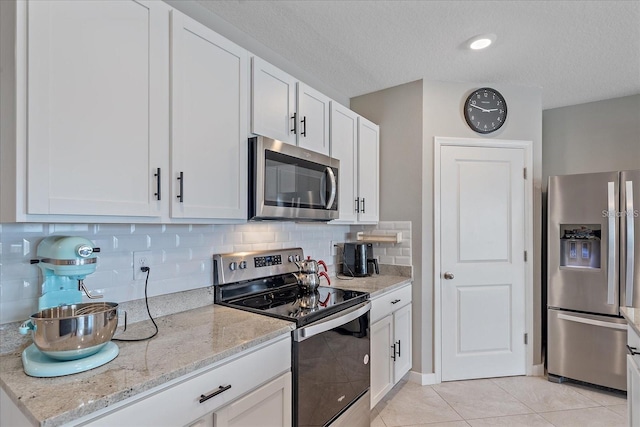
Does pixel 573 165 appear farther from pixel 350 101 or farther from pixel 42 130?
pixel 42 130

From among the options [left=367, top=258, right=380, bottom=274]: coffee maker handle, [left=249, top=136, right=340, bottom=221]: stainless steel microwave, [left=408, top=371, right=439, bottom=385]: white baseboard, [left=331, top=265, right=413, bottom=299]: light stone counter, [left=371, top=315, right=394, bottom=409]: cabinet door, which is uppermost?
[left=249, top=136, right=340, bottom=221]: stainless steel microwave

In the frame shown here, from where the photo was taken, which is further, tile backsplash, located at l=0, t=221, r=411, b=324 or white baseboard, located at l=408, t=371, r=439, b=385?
white baseboard, located at l=408, t=371, r=439, b=385

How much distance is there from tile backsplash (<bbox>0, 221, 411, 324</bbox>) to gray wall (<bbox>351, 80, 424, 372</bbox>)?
1.04m

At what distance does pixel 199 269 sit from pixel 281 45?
1.59 metres

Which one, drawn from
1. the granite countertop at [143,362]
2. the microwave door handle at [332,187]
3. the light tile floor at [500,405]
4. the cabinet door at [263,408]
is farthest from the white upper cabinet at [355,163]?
the light tile floor at [500,405]

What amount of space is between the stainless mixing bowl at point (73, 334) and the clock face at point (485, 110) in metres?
2.92

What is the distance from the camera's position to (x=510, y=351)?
292 cm

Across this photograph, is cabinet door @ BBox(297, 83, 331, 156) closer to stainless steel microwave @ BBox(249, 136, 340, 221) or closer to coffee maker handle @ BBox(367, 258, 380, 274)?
stainless steel microwave @ BBox(249, 136, 340, 221)

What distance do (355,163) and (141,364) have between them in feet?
6.67

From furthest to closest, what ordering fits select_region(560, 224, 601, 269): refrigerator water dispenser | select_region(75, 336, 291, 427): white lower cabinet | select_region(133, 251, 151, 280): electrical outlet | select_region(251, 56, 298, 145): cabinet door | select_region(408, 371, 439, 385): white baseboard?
select_region(408, 371, 439, 385): white baseboard
select_region(560, 224, 601, 269): refrigerator water dispenser
select_region(251, 56, 298, 145): cabinet door
select_region(133, 251, 151, 280): electrical outlet
select_region(75, 336, 291, 427): white lower cabinet

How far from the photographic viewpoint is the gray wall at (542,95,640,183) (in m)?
3.23

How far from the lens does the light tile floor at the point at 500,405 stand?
2.28 m

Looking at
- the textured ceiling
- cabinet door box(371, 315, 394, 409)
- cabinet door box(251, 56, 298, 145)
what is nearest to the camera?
cabinet door box(251, 56, 298, 145)

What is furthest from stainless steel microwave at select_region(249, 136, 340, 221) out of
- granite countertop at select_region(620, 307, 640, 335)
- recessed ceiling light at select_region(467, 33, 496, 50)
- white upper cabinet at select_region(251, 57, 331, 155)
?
granite countertop at select_region(620, 307, 640, 335)
